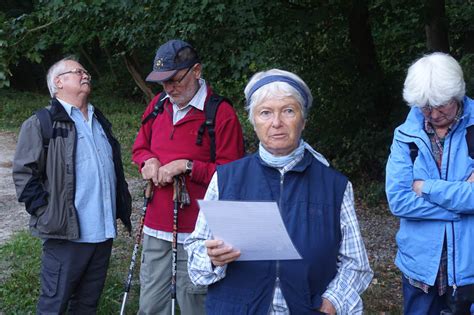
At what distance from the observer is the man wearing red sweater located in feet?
12.5

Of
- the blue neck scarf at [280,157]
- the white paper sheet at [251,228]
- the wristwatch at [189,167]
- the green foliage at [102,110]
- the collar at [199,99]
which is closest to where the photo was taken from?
the white paper sheet at [251,228]

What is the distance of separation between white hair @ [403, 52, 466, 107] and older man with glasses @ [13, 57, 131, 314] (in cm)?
198

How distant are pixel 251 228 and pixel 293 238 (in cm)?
25

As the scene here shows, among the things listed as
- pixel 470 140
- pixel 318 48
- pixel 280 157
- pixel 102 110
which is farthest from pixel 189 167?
pixel 102 110

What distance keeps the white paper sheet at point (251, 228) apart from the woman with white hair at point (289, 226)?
4.9 inches

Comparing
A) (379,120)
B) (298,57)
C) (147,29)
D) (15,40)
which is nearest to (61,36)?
(15,40)

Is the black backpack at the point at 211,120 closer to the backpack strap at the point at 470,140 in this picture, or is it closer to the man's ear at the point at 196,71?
the man's ear at the point at 196,71

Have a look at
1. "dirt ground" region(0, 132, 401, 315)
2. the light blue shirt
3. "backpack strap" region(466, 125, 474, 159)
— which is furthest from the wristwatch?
"dirt ground" region(0, 132, 401, 315)

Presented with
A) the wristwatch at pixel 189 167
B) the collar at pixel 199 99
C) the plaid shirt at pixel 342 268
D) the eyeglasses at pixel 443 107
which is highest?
the collar at pixel 199 99

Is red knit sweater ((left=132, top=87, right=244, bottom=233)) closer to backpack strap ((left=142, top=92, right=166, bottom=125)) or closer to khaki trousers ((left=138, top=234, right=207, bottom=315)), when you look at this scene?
backpack strap ((left=142, top=92, right=166, bottom=125))

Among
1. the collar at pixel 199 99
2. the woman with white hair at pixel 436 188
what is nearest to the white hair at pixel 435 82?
the woman with white hair at pixel 436 188

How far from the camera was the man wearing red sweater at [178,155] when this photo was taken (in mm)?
3801

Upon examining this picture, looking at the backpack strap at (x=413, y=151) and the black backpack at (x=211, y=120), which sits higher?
the black backpack at (x=211, y=120)

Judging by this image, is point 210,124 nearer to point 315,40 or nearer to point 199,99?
point 199,99
